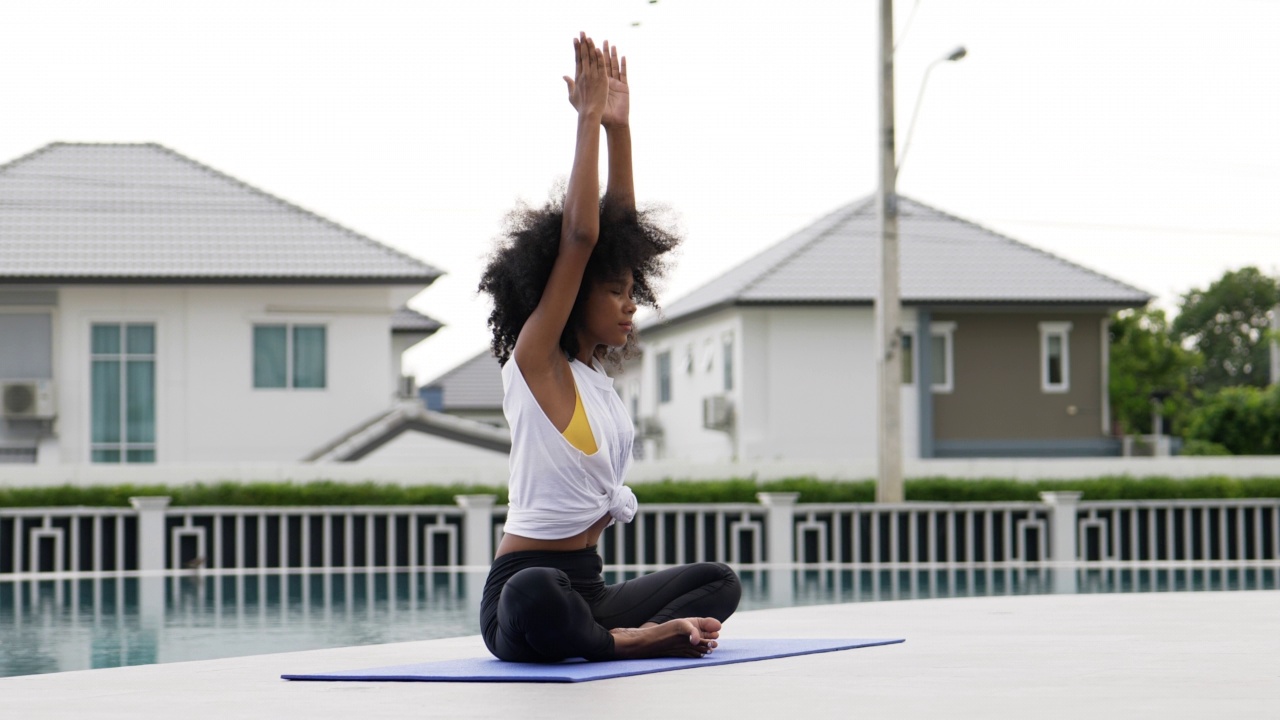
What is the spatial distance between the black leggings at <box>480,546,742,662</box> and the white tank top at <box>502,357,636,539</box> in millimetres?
122

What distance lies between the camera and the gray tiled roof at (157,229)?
25734 millimetres

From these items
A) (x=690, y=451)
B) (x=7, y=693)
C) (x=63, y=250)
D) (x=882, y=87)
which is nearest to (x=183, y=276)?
(x=63, y=250)

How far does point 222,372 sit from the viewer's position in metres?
25.6

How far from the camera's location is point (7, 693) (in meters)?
4.76

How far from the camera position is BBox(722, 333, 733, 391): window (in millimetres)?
34906

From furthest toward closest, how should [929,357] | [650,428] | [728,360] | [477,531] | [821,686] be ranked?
[650,428]
[728,360]
[929,357]
[477,531]
[821,686]

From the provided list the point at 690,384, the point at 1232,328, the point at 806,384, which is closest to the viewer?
the point at 806,384

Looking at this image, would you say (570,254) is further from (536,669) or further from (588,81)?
(536,669)

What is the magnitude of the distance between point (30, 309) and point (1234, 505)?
1819 cm

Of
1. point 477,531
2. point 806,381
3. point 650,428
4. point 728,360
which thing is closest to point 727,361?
point 728,360

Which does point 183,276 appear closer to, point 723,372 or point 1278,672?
point 723,372

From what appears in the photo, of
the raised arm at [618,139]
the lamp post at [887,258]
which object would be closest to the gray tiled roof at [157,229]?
the lamp post at [887,258]

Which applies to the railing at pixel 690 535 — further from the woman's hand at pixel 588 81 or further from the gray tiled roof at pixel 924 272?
the gray tiled roof at pixel 924 272

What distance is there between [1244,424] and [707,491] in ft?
78.1
